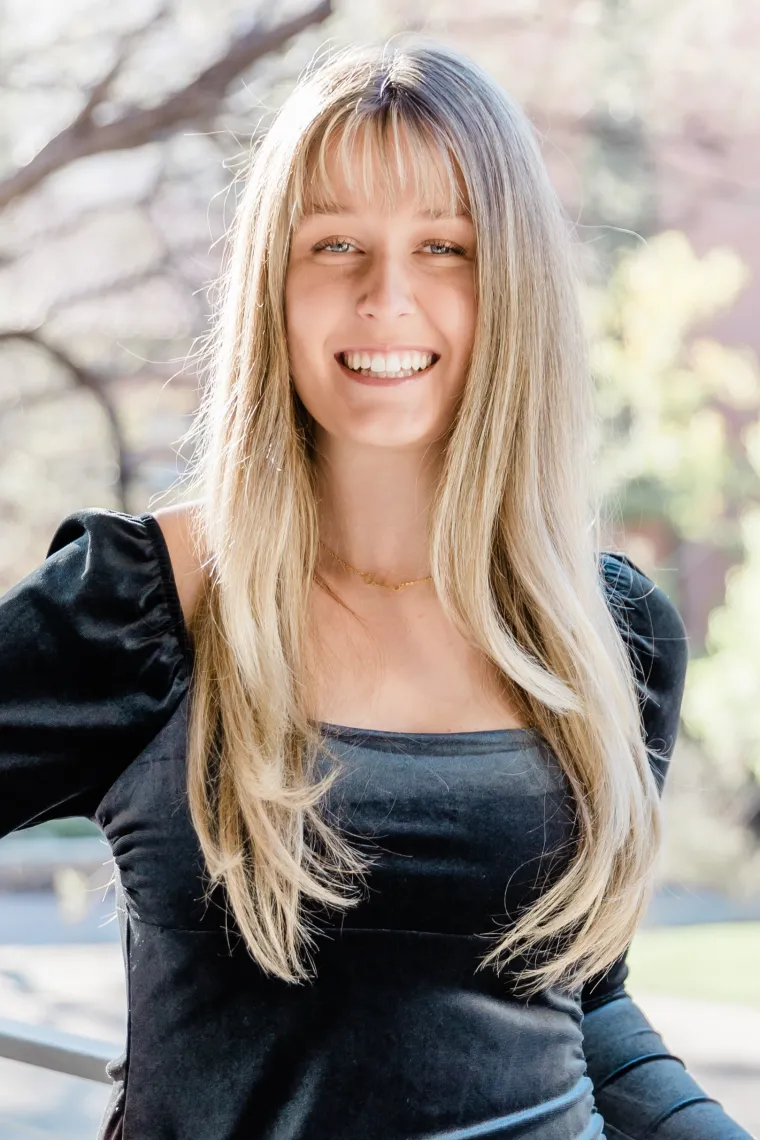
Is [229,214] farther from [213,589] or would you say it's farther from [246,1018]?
[246,1018]

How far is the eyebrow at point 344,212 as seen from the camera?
1.10 m

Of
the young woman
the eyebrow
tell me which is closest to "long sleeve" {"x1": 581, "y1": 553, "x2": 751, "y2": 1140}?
the young woman

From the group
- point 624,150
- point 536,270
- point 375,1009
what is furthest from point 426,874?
→ point 624,150

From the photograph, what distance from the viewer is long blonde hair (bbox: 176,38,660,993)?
1.08m

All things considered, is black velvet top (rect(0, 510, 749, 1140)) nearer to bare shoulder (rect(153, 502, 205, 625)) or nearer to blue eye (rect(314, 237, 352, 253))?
bare shoulder (rect(153, 502, 205, 625))

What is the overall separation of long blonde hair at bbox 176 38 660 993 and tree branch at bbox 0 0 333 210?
1395 mm

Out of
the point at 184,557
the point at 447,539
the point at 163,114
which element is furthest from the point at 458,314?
the point at 163,114

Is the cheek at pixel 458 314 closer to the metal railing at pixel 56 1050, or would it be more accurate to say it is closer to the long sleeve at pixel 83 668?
the long sleeve at pixel 83 668

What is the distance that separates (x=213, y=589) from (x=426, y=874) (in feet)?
1.10

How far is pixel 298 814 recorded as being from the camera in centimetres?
108

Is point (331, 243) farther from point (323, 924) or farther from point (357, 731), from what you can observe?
point (323, 924)

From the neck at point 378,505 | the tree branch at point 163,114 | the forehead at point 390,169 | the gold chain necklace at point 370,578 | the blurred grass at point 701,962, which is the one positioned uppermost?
the tree branch at point 163,114

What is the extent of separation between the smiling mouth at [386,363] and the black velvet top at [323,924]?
25 centimetres

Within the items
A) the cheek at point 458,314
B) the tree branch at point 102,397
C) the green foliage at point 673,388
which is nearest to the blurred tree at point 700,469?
the green foliage at point 673,388
